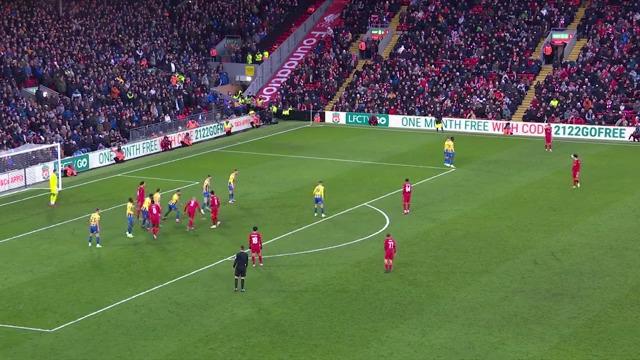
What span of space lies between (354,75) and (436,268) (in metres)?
41.8

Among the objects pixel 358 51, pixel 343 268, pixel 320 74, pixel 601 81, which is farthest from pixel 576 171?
pixel 358 51

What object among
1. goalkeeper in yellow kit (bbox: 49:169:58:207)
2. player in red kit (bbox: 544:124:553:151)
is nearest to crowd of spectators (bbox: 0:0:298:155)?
goalkeeper in yellow kit (bbox: 49:169:58:207)

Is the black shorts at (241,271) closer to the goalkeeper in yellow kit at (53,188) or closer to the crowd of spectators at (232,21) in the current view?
the goalkeeper in yellow kit at (53,188)

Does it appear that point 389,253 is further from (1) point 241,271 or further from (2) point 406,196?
(2) point 406,196

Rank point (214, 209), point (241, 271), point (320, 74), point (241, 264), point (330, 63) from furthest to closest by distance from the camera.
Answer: point (330, 63) < point (320, 74) < point (214, 209) < point (241, 271) < point (241, 264)

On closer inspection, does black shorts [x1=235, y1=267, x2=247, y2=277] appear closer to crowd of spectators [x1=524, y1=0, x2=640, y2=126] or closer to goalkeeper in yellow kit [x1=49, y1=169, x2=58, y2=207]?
goalkeeper in yellow kit [x1=49, y1=169, x2=58, y2=207]

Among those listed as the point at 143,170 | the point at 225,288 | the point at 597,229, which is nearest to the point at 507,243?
the point at 597,229

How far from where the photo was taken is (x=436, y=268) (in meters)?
32.9

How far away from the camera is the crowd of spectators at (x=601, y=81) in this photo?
61.4 metres

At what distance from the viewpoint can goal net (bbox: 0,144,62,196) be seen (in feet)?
154

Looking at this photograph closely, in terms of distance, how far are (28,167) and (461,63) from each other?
33230mm

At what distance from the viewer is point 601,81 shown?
63.1 m

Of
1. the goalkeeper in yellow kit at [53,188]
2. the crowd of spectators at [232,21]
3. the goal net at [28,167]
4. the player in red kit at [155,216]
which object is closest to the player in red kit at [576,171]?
the player in red kit at [155,216]

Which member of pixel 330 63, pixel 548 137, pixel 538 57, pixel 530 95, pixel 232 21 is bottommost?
pixel 548 137
